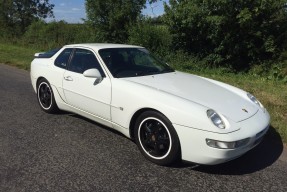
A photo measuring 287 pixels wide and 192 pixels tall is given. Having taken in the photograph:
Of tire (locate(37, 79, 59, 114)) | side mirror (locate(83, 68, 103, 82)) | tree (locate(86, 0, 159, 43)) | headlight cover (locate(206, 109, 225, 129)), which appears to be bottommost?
tire (locate(37, 79, 59, 114))

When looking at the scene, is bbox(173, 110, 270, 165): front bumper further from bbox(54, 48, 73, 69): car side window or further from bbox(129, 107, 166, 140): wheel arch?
bbox(54, 48, 73, 69): car side window

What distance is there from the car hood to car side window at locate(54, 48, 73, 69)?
149 cm

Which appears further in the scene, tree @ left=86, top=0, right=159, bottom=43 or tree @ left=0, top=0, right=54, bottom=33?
tree @ left=0, top=0, right=54, bottom=33

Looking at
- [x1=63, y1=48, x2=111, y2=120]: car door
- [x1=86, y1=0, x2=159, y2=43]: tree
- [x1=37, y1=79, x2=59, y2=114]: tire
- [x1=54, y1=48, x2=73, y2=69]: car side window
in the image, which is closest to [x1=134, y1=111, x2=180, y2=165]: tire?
[x1=63, y1=48, x2=111, y2=120]: car door

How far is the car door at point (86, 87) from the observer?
4848mm

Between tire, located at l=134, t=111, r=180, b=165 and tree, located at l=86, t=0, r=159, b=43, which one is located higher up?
tree, located at l=86, t=0, r=159, b=43

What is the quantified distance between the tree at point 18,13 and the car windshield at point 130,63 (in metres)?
26.9

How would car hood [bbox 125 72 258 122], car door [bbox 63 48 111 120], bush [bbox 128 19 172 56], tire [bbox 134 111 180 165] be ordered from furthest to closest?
bush [bbox 128 19 172 56], car door [bbox 63 48 111 120], car hood [bbox 125 72 258 122], tire [bbox 134 111 180 165]

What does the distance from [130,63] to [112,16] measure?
1213 centimetres

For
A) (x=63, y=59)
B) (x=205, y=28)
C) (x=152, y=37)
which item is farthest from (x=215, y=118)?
(x=152, y=37)

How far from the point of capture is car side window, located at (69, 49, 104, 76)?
5.23 m

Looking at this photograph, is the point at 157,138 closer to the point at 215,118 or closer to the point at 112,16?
the point at 215,118

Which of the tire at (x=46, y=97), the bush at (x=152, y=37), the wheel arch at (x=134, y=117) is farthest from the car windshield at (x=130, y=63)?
the bush at (x=152, y=37)

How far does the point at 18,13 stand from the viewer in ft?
103
